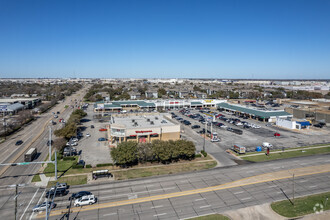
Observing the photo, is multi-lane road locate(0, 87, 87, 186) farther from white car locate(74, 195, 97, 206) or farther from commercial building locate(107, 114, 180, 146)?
commercial building locate(107, 114, 180, 146)

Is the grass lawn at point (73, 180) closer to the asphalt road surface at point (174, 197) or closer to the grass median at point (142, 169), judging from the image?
the asphalt road surface at point (174, 197)

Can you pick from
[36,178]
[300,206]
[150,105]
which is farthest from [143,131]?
[150,105]

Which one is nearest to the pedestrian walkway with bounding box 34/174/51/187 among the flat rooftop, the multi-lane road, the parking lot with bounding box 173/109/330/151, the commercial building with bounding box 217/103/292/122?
the multi-lane road

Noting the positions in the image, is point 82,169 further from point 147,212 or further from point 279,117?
point 279,117

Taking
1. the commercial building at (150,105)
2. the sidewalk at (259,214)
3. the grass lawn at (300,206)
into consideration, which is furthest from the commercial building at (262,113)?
the sidewalk at (259,214)

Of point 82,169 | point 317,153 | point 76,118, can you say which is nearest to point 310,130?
point 317,153

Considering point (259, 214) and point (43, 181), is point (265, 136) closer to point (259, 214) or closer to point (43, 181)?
point (259, 214)
